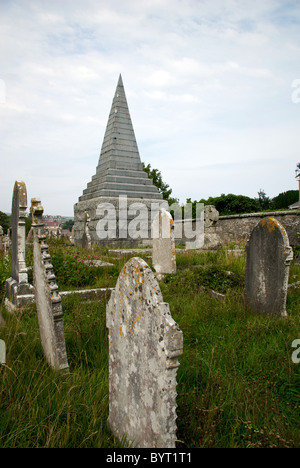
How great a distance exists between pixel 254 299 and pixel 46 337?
2846mm

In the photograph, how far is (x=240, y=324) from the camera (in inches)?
142

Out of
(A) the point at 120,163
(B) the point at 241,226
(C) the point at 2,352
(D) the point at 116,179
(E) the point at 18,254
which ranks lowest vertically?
(C) the point at 2,352

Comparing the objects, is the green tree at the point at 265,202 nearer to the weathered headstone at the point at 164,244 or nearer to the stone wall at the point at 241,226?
the stone wall at the point at 241,226

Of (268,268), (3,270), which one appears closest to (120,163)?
(3,270)

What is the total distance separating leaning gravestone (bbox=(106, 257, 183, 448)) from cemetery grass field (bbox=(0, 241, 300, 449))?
14 cm

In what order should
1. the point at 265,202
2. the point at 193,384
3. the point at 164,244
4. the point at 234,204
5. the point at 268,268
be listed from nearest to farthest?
the point at 193,384, the point at 268,268, the point at 164,244, the point at 234,204, the point at 265,202

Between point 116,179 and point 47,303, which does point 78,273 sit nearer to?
point 47,303

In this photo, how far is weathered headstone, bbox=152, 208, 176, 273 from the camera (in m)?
6.48

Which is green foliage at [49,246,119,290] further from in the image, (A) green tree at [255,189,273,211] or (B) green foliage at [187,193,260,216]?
(A) green tree at [255,189,273,211]

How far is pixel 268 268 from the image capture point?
164 inches

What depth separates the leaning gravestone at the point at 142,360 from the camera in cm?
149

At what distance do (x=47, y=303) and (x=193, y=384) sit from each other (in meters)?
1.36

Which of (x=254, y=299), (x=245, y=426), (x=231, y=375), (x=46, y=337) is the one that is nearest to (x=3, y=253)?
(x=46, y=337)
